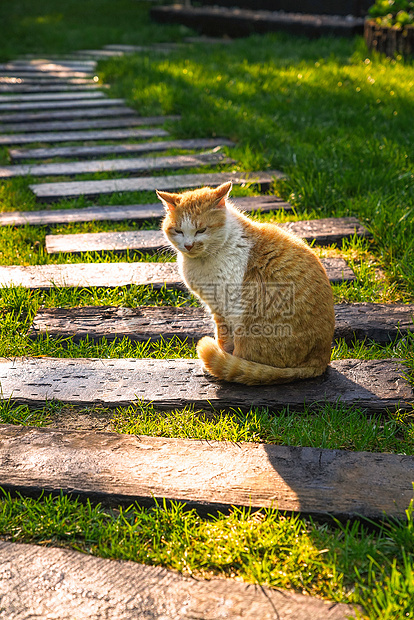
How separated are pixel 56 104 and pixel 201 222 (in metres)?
5.48

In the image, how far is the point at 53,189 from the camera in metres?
4.74

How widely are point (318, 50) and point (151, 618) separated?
975 centimetres

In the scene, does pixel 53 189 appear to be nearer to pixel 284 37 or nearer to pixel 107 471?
pixel 107 471

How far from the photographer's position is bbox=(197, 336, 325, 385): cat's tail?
2.46 meters

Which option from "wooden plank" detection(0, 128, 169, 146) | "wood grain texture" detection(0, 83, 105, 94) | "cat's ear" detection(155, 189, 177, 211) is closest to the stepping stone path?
"cat's ear" detection(155, 189, 177, 211)

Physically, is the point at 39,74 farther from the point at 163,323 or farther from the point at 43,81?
the point at 163,323

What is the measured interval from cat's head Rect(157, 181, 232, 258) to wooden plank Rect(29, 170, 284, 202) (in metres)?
1.90

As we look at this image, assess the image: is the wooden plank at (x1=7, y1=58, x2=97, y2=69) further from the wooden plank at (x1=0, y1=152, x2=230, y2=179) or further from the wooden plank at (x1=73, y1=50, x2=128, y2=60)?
the wooden plank at (x1=0, y1=152, x2=230, y2=179)

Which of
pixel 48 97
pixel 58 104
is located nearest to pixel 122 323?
pixel 58 104

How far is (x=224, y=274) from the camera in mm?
2740

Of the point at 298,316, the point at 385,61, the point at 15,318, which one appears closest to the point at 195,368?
the point at 298,316

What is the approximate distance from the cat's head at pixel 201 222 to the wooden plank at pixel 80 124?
4.14 metres

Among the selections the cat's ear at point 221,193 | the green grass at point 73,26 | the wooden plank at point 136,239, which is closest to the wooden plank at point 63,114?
the wooden plank at point 136,239

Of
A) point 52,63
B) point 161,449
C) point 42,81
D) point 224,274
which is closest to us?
point 161,449
